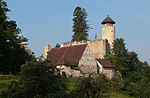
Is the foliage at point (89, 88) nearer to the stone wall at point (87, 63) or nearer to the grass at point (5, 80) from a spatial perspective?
the grass at point (5, 80)

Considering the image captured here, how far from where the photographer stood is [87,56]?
47719mm

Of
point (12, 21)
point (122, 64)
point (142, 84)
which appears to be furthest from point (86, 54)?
point (12, 21)

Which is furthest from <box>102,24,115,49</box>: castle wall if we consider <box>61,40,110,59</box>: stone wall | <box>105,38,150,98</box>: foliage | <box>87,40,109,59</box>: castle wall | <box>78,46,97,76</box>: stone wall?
<box>78,46,97,76</box>: stone wall

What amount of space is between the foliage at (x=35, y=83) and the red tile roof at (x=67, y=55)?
77.5 ft

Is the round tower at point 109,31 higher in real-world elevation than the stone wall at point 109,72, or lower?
higher

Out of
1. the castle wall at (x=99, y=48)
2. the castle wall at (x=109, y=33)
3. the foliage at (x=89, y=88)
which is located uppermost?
the castle wall at (x=109, y=33)

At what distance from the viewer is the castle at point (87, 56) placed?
1820 inches

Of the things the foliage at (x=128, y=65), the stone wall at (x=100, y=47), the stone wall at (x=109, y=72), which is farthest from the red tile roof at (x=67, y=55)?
the foliage at (x=128, y=65)

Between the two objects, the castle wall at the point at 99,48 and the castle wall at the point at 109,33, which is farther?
the castle wall at the point at 109,33

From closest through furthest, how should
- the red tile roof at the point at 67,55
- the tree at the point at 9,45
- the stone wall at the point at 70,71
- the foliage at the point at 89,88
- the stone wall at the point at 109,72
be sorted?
the foliage at the point at 89,88 → the tree at the point at 9,45 → the stone wall at the point at 70,71 → the red tile roof at the point at 67,55 → the stone wall at the point at 109,72

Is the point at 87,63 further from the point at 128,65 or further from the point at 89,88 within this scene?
the point at 89,88

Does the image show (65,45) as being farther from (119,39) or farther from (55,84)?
(55,84)

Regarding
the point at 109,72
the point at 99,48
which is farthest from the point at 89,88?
the point at 99,48

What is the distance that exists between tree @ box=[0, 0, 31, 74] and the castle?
6.53 meters
